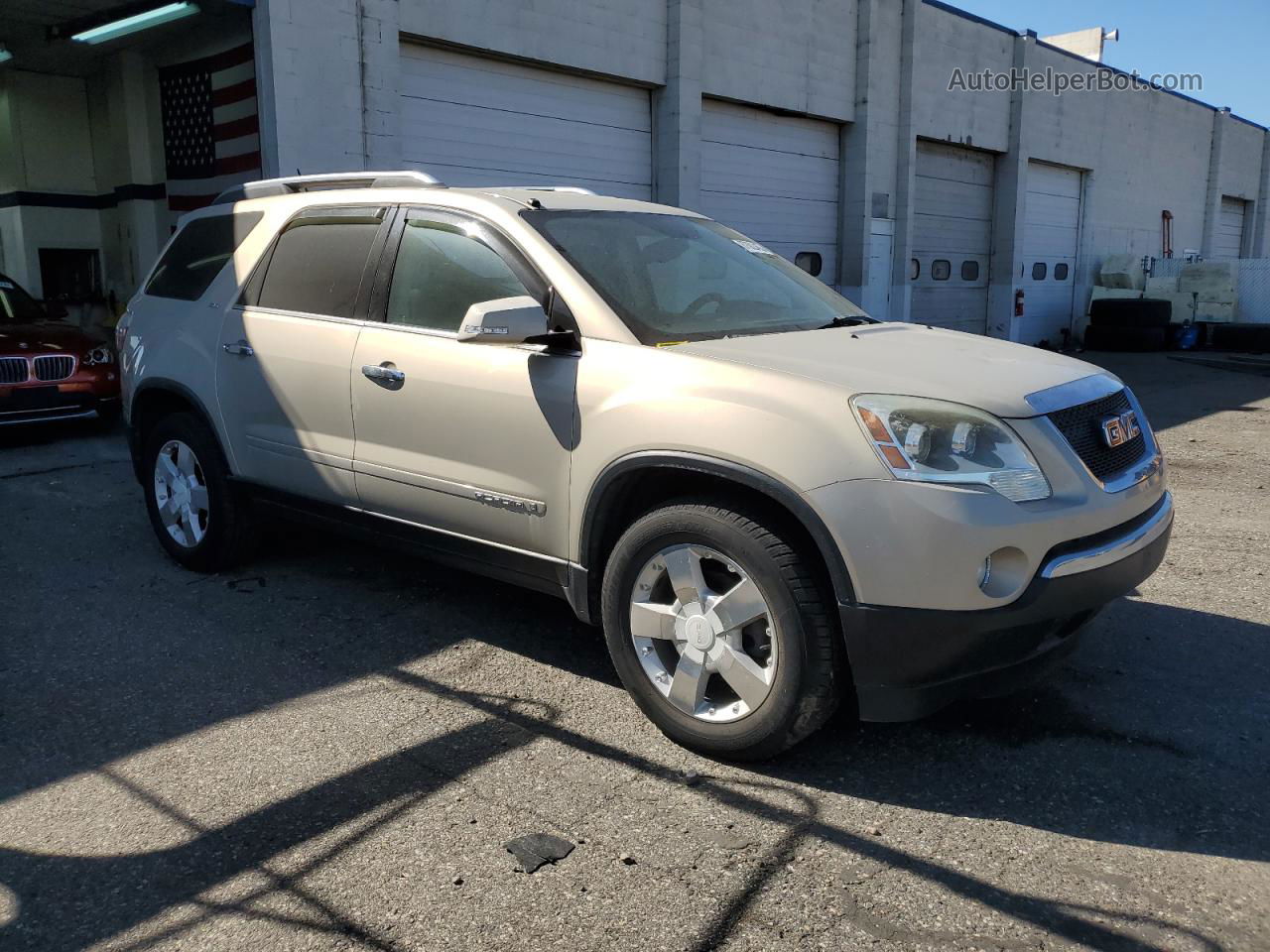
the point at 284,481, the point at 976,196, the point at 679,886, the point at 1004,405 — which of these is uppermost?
the point at 976,196

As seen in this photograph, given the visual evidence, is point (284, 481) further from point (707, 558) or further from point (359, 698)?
point (707, 558)

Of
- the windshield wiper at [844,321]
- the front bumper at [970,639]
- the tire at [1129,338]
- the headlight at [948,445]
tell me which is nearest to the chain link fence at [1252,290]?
the tire at [1129,338]

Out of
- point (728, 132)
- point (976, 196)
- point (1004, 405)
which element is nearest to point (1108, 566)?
point (1004, 405)

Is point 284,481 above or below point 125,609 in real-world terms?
above

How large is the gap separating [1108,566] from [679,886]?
1630mm

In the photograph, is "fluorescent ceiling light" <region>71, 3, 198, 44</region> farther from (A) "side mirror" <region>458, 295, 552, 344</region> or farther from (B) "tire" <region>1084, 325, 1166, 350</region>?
(B) "tire" <region>1084, 325, 1166, 350</region>

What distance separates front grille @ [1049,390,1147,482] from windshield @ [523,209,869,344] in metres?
1.12

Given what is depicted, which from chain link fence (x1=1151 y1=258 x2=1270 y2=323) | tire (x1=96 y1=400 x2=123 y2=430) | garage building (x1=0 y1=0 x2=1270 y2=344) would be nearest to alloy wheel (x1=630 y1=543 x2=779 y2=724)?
tire (x1=96 y1=400 x2=123 y2=430)

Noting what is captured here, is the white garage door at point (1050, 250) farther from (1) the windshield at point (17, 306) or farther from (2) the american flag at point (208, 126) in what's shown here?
(1) the windshield at point (17, 306)

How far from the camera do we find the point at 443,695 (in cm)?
402

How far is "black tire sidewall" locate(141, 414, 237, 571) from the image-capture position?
205 inches

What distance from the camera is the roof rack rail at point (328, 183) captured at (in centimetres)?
467

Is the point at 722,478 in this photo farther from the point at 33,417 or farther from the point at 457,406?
the point at 33,417

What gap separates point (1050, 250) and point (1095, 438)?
72.4 feet
